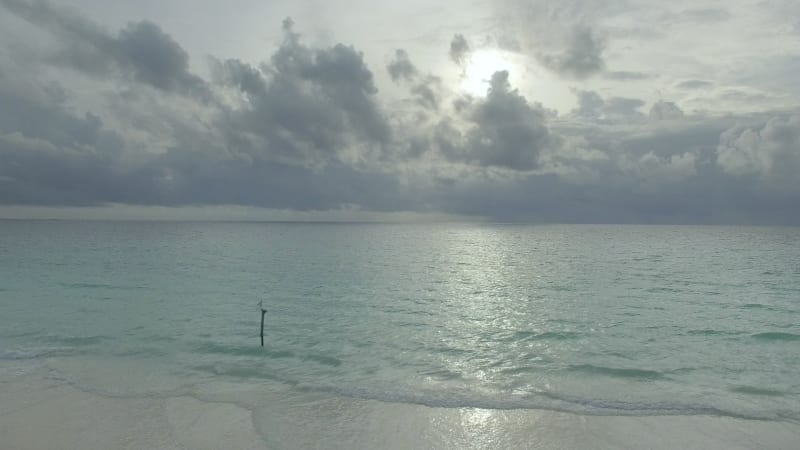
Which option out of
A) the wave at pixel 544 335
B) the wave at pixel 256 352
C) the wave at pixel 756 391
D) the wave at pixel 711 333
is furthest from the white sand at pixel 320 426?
the wave at pixel 711 333

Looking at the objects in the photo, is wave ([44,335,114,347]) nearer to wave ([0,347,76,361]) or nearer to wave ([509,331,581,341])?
wave ([0,347,76,361])

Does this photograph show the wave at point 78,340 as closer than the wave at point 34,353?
No

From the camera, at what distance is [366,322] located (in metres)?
26.5

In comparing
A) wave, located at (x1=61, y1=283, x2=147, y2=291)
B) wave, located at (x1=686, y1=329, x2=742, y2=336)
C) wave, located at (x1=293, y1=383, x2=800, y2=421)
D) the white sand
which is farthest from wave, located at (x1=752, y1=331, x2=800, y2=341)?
wave, located at (x1=61, y1=283, x2=147, y2=291)

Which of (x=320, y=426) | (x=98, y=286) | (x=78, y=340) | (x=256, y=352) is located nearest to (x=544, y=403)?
(x=320, y=426)

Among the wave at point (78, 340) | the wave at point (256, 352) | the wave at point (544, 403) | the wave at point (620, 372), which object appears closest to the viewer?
the wave at point (544, 403)

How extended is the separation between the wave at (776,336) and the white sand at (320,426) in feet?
43.1

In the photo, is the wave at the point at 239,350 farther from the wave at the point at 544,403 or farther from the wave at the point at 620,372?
the wave at the point at 620,372

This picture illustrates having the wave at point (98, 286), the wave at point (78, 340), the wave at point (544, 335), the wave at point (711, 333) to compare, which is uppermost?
the wave at point (711, 333)

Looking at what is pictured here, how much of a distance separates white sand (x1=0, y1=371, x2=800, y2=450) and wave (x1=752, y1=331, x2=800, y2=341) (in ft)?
43.1

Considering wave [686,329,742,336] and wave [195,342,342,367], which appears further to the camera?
wave [686,329,742,336]

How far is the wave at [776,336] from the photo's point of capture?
22.8m

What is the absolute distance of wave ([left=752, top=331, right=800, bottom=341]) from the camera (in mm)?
22797

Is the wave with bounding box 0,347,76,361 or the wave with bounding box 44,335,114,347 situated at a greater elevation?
the wave with bounding box 0,347,76,361
